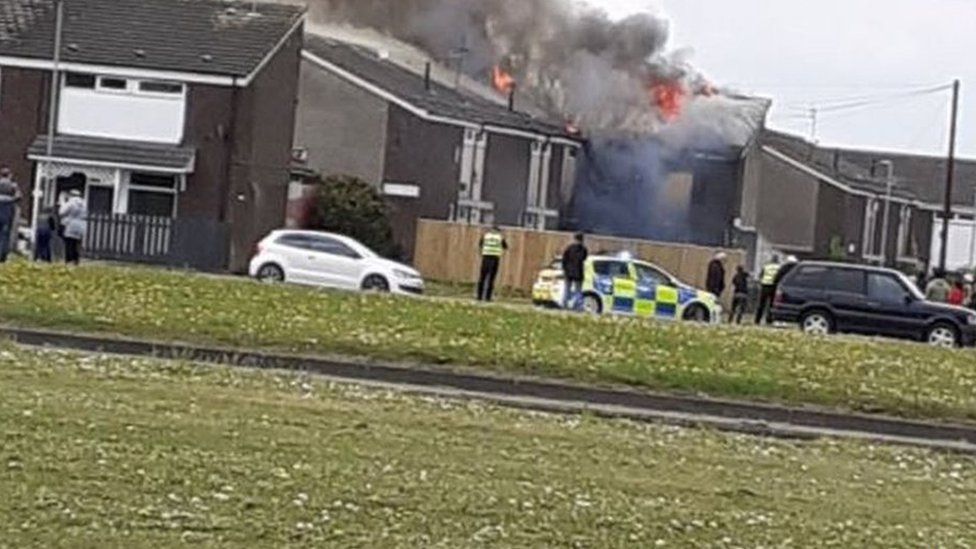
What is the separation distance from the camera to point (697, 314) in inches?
1542

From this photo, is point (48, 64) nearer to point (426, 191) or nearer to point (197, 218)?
point (197, 218)

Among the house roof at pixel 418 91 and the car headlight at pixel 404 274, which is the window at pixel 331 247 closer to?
the car headlight at pixel 404 274

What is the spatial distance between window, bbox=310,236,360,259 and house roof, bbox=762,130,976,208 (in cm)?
3893

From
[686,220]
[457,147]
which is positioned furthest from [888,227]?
[457,147]

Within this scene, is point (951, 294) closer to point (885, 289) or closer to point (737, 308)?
point (737, 308)

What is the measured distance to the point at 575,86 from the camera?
61.8m

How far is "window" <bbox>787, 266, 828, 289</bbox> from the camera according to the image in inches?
1419

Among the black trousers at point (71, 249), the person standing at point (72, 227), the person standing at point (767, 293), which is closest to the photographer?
the person standing at point (72, 227)

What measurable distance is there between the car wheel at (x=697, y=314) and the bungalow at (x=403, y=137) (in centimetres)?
→ 1739

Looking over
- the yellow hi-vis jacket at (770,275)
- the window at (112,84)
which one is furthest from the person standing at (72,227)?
the window at (112,84)

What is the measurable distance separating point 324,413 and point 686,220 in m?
49.9

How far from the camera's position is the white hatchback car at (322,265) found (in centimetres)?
3988

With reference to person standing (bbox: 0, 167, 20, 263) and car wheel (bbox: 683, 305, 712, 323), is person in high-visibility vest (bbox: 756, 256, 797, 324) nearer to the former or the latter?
car wheel (bbox: 683, 305, 712, 323)

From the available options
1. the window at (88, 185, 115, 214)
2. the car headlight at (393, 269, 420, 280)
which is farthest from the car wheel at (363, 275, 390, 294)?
the window at (88, 185, 115, 214)
